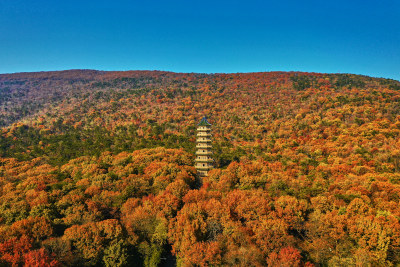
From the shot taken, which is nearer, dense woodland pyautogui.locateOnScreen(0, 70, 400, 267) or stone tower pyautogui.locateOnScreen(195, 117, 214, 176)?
dense woodland pyautogui.locateOnScreen(0, 70, 400, 267)

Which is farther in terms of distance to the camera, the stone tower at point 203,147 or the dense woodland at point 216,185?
the stone tower at point 203,147

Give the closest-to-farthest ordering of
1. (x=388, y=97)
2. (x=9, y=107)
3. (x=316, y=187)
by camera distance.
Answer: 1. (x=316, y=187)
2. (x=388, y=97)
3. (x=9, y=107)

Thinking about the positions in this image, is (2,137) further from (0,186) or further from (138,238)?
(138,238)

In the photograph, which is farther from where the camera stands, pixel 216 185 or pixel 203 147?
pixel 203 147

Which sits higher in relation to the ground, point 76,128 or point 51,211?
point 76,128

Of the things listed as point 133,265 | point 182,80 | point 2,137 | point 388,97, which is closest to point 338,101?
point 388,97
